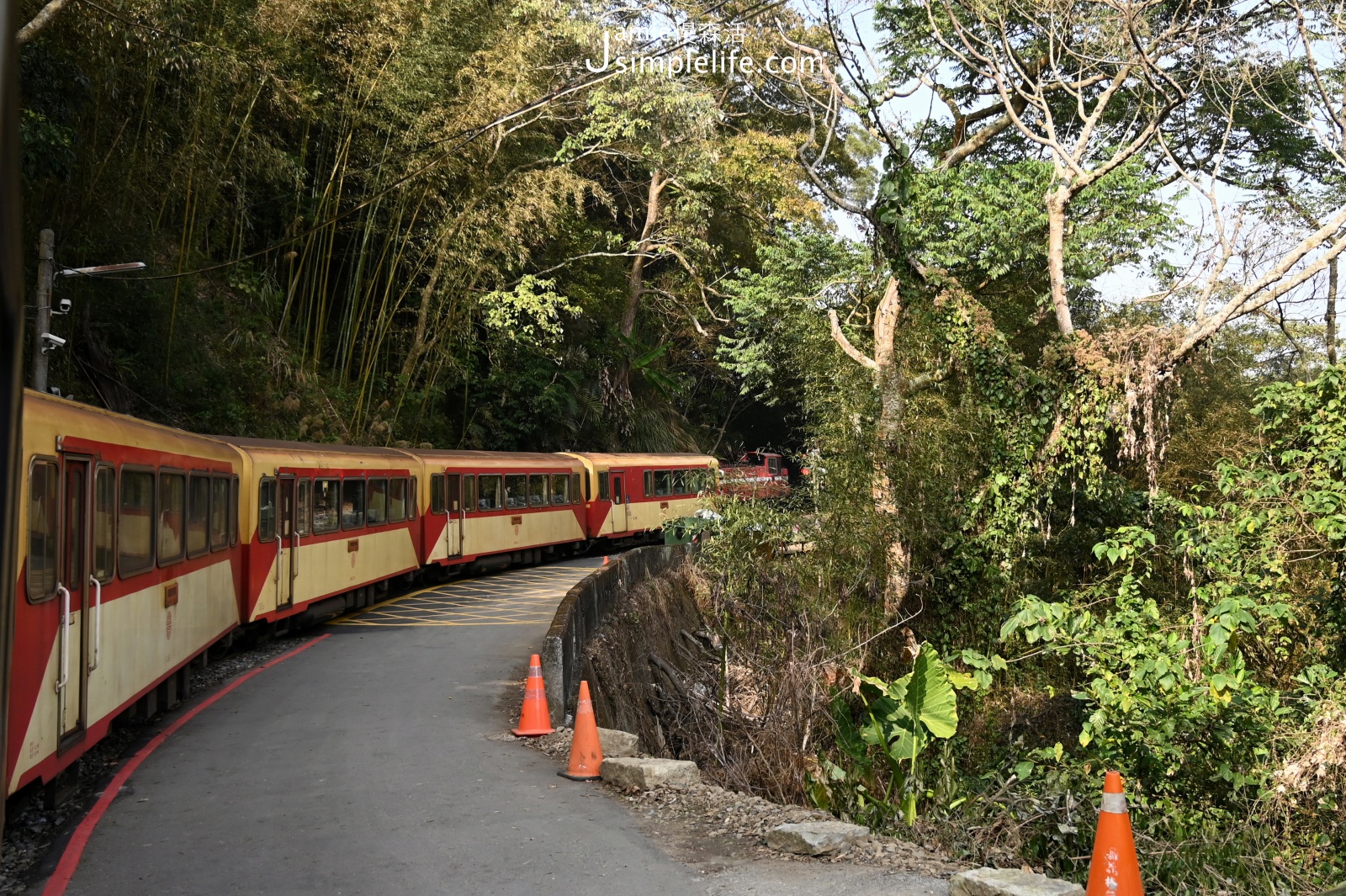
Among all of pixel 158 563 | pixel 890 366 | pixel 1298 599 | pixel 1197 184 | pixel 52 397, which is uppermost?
pixel 1197 184

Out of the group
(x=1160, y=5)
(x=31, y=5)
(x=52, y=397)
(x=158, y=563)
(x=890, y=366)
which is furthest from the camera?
(x=890, y=366)

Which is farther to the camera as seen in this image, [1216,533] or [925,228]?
[925,228]

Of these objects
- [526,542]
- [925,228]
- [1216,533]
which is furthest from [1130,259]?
[526,542]

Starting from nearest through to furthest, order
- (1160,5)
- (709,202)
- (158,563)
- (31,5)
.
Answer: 1. (158,563)
2. (31,5)
3. (1160,5)
4. (709,202)

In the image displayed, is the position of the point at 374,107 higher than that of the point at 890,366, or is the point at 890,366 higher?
the point at 374,107

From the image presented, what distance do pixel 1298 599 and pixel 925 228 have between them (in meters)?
9.24

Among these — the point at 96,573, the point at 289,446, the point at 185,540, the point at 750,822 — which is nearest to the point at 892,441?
the point at 289,446

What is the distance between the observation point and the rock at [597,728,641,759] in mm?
8891

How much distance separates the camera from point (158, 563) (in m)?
9.59

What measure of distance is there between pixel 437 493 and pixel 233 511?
26.9 ft

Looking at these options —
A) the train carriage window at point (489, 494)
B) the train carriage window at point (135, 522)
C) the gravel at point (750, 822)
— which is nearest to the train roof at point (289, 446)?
the train carriage window at point (489, 494)

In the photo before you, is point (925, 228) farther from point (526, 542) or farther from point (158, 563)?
point (158, 563)

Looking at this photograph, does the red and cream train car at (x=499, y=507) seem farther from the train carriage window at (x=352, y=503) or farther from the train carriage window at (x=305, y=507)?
the train carriage window at (x=305, y=507)

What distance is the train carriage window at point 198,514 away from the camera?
10812mm
